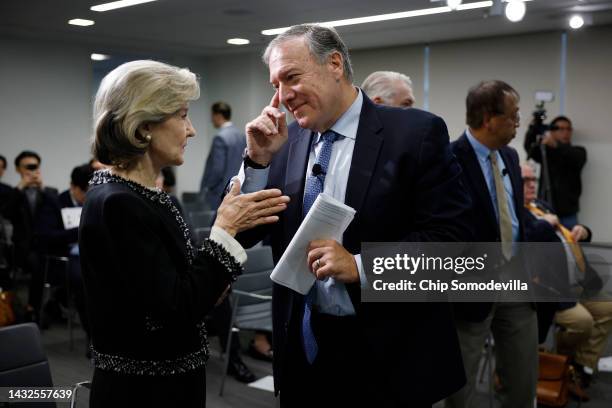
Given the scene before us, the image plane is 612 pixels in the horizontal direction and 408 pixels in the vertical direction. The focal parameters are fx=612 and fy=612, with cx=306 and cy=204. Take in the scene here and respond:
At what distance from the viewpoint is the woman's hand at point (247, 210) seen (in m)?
1.49

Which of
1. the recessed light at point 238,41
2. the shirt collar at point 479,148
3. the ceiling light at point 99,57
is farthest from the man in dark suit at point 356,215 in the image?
the ceiling light at point 99,57

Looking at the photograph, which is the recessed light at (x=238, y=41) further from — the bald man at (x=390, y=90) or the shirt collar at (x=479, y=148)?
the shirt collar at (x=479, y=148)

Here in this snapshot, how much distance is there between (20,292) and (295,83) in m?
6.02

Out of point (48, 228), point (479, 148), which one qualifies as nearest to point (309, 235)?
point (479, 148)

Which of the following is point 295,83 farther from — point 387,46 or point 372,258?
point 387,46

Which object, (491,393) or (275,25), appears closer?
(491,393)

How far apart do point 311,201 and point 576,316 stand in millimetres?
2786

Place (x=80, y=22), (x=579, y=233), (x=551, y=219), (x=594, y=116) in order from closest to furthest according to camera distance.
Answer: (x=551, y=219), (x=579, y=233), (x=80, y=22), (x=594, y=116)

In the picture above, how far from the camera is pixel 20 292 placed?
6.64m

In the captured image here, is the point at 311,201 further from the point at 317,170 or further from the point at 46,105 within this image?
the point at 46,105

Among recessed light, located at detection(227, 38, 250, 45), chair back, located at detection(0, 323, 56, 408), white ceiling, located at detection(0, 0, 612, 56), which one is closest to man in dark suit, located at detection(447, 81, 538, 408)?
chair back, located at detection(0, 323, 56, 408)

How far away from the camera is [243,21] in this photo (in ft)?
24.4

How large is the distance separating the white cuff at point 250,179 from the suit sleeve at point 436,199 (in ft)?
1.43

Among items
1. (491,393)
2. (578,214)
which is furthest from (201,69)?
(491,393)
